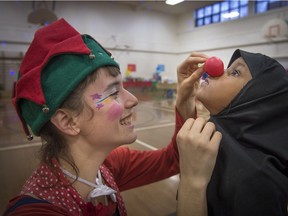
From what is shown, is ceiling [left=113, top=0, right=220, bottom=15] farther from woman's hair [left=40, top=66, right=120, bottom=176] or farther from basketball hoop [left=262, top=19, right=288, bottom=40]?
woman's hair [left=40, top=66, right=120, bottom=176]

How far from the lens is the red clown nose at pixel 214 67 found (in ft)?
3.79

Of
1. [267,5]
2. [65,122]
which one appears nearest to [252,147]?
[65,122]

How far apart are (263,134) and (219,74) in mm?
388

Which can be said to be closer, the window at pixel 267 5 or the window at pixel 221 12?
the window at pixel 267 5

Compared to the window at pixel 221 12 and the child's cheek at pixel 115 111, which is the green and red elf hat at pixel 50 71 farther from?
the window at pixel 221 12

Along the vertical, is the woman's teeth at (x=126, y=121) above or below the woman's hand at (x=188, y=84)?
below

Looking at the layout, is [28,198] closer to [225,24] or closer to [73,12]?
[73,12]

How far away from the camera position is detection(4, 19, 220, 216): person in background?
2.69 ft

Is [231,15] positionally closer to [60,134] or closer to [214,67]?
[214,67]

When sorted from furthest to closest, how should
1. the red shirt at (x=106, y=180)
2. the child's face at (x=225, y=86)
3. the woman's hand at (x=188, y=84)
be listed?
the woman's hand at (x=188, y=84), the child's face at (x=225, y=86), the red shirt at (x=106, y=180)

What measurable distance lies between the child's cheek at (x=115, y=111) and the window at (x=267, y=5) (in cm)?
1147

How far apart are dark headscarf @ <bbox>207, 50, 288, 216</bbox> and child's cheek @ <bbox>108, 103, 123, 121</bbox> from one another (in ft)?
1.63

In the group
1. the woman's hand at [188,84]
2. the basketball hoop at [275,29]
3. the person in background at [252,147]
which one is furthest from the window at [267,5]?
the person in background at [252,147]

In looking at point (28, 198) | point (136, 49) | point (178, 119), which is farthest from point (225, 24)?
point (28, 198)
